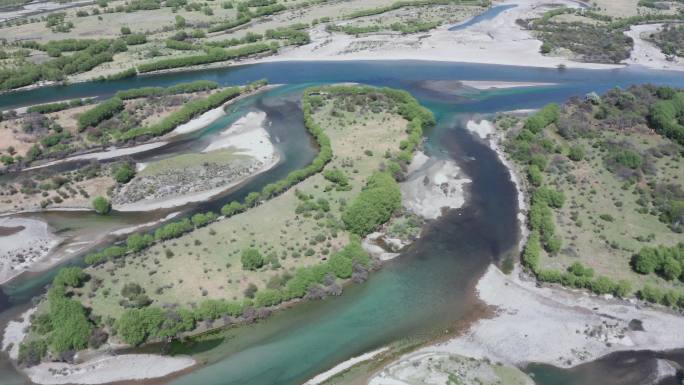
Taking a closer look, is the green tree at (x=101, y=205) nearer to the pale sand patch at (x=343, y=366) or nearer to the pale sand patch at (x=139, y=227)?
the pale sand patch at (x=139, y=227)

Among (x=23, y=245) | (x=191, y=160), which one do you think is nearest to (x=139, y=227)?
(x=23, y=245)

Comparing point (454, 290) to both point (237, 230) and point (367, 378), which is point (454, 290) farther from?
point (237, 230)

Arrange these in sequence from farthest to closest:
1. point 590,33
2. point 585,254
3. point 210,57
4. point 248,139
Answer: point 590,33 → point 210,57 → point 248,139 → point 585,254

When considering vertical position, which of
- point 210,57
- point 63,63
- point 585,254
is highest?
point 63,63

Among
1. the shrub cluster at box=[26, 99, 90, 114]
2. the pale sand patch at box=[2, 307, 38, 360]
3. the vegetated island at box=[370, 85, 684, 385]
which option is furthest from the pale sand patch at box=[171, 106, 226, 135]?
the vegetated island at box=[370, 85, 684, 385]

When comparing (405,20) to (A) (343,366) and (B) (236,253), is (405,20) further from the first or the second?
(A) (343,366)

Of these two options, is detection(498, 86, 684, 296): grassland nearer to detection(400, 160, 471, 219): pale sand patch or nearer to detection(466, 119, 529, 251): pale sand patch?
detection(466, 119, 529, 251): pale sand patch

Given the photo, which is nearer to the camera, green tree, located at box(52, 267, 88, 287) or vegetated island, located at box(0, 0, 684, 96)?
green tree, located at box(52, 267, 88, 287)
